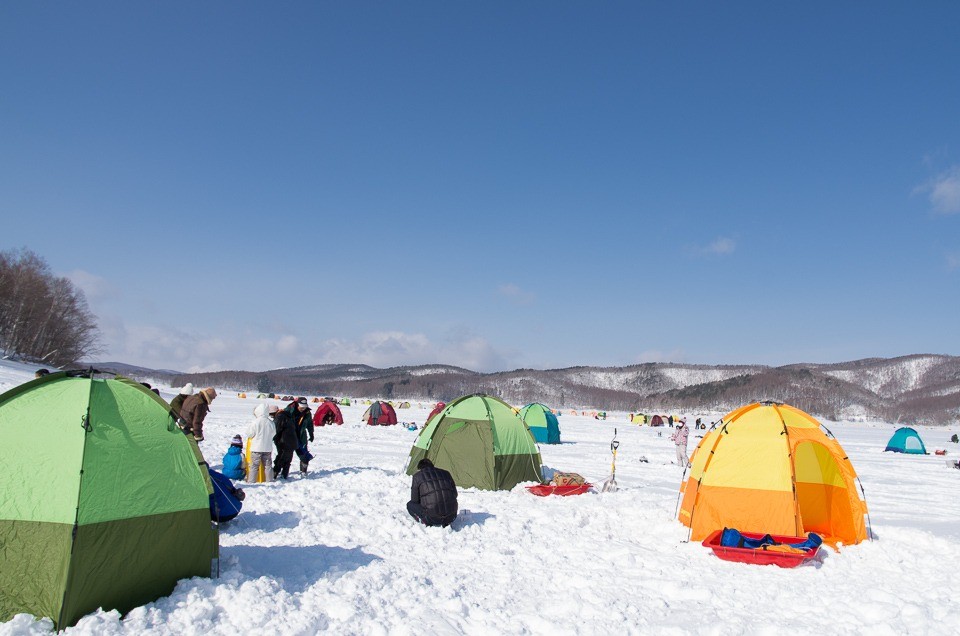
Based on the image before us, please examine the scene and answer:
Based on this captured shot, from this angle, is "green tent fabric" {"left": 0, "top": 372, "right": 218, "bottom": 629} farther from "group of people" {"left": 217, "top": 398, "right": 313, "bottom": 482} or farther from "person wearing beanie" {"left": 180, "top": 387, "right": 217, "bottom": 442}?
"group of people" {"left": 217, "top": 398, "right": 313, "bottom": 482}

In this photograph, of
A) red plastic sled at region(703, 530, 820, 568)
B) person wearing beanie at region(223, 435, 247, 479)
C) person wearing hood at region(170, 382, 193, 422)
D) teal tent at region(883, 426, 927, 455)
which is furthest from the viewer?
teal tent at region(883, 426, 927, 455)

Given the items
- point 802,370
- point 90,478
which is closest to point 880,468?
point 90,478

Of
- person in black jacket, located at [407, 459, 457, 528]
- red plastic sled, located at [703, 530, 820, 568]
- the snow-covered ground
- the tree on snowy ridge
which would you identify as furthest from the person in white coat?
the tree on snowy ridge

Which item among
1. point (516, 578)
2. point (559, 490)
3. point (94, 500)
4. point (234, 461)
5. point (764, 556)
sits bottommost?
point (516, 578)

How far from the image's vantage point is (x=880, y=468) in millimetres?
23000

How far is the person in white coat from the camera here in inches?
480

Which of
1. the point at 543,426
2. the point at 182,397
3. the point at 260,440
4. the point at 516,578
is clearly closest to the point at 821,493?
the point at 516,578

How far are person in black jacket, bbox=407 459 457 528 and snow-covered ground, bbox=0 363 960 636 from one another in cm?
23

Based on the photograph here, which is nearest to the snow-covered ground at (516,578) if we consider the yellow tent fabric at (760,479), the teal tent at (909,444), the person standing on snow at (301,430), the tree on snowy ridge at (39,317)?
the yellow tent fabric at (760,479)

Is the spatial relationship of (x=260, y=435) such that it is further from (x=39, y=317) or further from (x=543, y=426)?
(x=39, y=317)

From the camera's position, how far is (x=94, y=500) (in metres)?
5.32

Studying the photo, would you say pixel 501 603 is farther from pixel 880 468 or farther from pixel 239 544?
pixel 880 468

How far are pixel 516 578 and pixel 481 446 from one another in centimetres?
616

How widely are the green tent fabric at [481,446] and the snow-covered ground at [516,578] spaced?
0.82m
